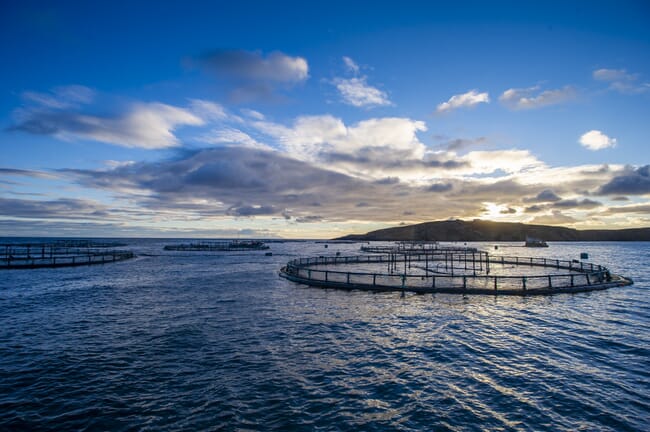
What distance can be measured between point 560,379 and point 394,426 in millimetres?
7984

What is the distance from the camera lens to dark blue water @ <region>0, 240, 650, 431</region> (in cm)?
1030

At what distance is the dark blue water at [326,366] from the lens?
10.3m

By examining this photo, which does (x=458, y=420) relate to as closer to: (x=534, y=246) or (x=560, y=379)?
(x=560, y=379)

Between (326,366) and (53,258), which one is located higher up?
(53,258)

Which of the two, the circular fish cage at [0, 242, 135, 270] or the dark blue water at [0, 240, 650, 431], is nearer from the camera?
the dark blue water at [0, 240, 650, 431]

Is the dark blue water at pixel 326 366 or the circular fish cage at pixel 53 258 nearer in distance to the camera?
the dark blue water at pixel 326 366

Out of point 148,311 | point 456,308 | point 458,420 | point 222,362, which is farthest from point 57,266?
point 458,420

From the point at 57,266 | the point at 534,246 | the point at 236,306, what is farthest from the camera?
the point at 534,246

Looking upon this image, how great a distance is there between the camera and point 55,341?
1819 cm

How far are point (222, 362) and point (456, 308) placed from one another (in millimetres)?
18780

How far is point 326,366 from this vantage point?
1426 centimetres

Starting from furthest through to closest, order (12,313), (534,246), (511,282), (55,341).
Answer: (534,246)
(511,282)
(12,313)
(55,341)

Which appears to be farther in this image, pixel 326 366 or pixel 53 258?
pixel 53 258

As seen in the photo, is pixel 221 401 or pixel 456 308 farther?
pixel 456 308
